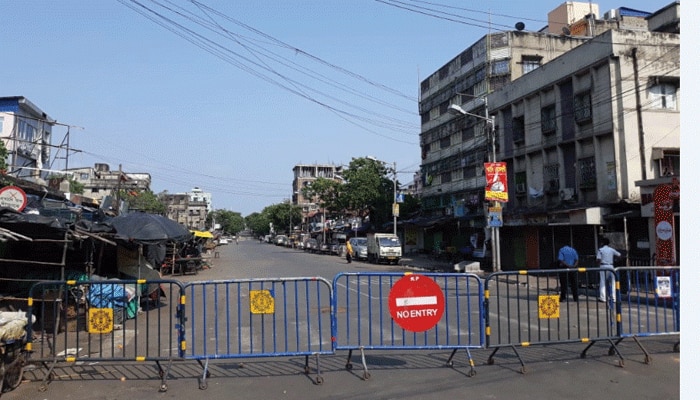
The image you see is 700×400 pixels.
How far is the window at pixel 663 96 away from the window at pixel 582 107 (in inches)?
99.0

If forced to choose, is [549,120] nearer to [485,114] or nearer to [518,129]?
[518,129]

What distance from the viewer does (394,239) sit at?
120ft

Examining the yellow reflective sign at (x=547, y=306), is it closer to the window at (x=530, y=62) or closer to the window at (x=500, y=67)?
the window at (x=500, y=67)

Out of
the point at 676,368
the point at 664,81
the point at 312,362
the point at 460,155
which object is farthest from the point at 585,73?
the point at 312,362

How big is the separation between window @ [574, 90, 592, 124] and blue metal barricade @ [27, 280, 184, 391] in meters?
19.7

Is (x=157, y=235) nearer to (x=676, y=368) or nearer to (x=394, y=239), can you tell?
(x=676, y=368)

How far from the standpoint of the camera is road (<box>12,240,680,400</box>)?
5.77m

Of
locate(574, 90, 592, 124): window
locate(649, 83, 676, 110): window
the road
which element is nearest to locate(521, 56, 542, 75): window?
locate(574, 90, 592, 124): window

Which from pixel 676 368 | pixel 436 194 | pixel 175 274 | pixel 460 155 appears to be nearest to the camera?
pixel 676 368

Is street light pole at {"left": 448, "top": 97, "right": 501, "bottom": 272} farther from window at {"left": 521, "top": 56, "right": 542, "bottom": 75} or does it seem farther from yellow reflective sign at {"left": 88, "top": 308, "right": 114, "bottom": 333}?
yellow reflective sign at {"left": 88, "top": 308, "right": 114, "bottom": 333}

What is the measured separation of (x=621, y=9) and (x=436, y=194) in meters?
19.7

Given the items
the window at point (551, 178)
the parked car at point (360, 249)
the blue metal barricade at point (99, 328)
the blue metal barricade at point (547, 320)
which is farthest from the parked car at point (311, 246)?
the blue metal barricade at point (99, 328)

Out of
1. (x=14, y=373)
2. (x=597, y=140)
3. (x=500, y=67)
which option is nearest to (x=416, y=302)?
(x=14, y=373)

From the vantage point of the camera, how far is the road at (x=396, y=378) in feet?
18.9
